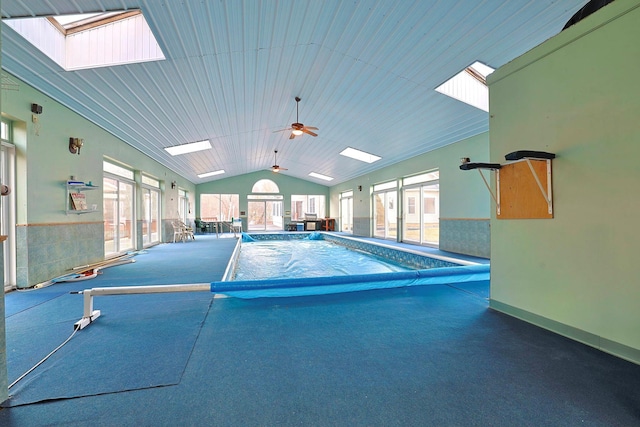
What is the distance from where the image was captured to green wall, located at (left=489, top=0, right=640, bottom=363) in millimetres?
1626

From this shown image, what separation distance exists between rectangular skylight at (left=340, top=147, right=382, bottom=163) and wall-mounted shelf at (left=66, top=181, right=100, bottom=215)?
20.7 ft

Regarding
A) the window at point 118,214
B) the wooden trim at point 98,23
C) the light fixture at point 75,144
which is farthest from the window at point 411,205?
the light fixture at point 75,144

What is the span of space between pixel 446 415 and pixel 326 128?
6.54m

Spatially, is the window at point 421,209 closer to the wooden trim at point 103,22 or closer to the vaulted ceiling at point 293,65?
the vaulted ceiling at point 293,65

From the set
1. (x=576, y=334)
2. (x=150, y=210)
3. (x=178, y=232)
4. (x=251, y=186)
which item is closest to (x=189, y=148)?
(x=150, y=210)

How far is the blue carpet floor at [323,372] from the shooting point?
3.91 ft

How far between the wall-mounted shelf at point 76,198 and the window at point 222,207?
9455mm

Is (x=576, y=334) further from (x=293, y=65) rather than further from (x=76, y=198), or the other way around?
(x=76, y=198)

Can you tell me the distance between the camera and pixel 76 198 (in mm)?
4090

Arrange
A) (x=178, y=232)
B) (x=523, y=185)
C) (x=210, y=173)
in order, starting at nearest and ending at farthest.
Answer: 1. (x=523, y=185)
2. (x=178, y=232)
3. (x=210, y=173)

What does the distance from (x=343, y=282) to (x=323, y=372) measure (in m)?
1.47

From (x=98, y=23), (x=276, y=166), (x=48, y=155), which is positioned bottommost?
(x=48, y=155)

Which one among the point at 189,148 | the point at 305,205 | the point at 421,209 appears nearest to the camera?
the point at 189,148

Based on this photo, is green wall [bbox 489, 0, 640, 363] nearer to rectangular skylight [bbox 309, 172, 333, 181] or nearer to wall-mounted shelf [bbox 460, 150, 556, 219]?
wall-mounted shelf [bbox 460, 150, 556, 219]
